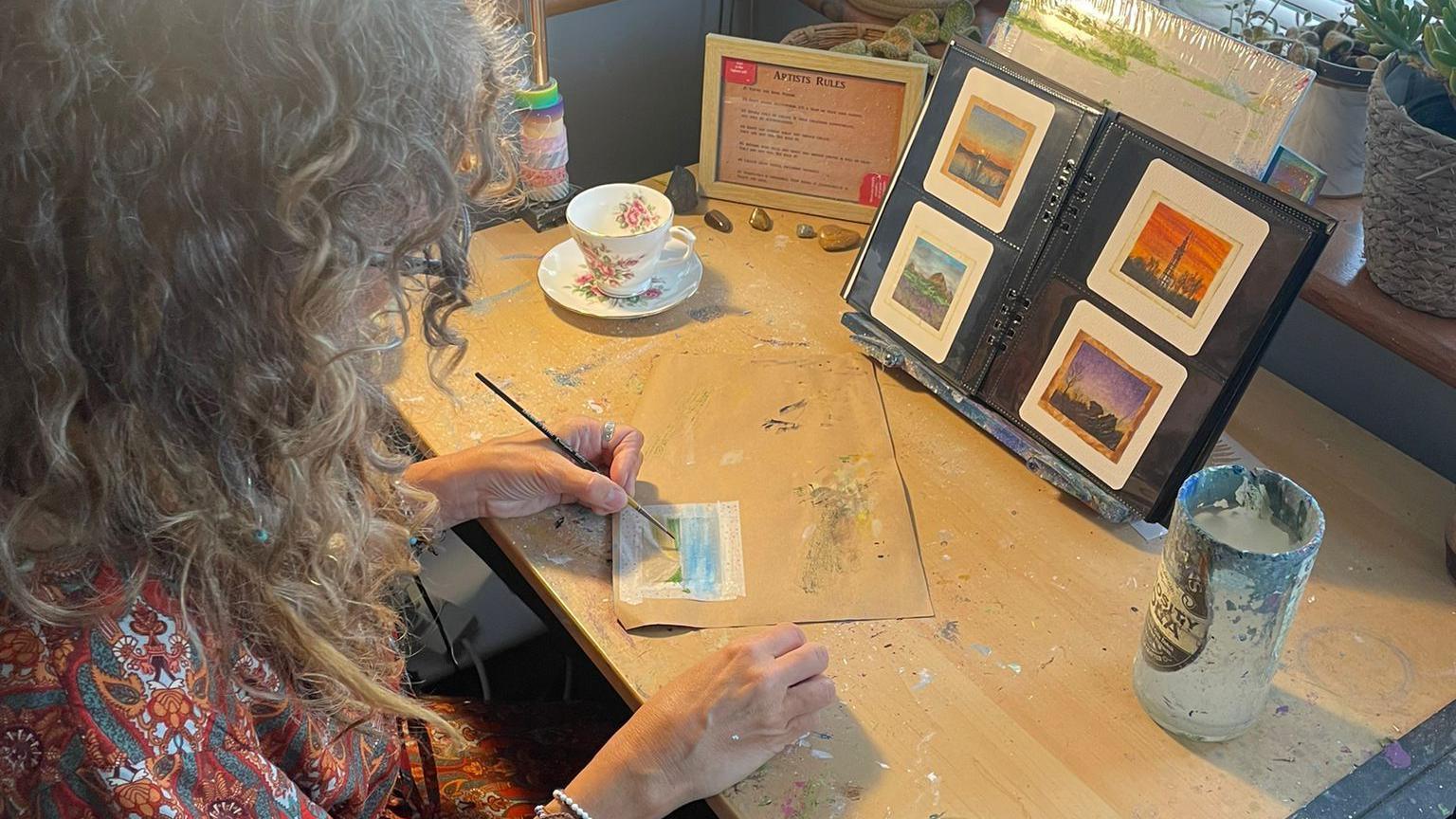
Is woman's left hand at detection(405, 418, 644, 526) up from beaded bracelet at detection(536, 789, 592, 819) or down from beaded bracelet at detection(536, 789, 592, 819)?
up

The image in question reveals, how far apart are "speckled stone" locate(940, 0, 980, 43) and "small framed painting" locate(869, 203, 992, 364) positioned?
47cm

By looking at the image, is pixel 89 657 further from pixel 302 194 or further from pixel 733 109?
pixel 733 109

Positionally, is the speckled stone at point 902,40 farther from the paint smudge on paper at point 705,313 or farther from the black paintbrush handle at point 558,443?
the black paintbrush handle at point 558,443

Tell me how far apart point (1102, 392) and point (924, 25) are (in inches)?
27.7

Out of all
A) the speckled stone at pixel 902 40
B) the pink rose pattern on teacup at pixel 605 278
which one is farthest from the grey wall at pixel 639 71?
the pink rose pattern on teacup at pixel 605 278

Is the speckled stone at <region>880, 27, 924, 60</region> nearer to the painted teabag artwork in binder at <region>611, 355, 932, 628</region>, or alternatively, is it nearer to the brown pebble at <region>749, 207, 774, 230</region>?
the brown pebble at <region>749, 207, 774, 230</region>

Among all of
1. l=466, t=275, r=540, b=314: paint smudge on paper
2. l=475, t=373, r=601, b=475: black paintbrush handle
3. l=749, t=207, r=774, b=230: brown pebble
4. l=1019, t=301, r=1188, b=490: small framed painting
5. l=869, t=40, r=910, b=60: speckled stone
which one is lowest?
l=466, t=275, r=540, b=314: paint smudge on paper

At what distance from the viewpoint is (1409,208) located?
1016 millimetres

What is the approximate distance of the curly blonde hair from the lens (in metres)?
0.60

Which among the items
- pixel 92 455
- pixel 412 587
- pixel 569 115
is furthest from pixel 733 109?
pixel 92 455

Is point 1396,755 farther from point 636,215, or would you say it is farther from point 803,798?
point 636,215

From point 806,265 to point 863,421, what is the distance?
29 cm

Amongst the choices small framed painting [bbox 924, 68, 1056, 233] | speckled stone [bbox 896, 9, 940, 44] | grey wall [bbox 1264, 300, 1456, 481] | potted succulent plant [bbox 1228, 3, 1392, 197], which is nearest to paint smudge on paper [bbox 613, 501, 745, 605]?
small framed painting [bbox 924, 68, 1056, 233]

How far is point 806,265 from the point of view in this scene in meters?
1.38
